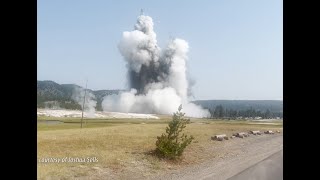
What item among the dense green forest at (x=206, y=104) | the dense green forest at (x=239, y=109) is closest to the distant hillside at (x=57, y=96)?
the dense green forest at (x=206, y=104)

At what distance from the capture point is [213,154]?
5.61m

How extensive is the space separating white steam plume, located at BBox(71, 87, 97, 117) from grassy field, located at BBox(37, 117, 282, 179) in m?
0.20

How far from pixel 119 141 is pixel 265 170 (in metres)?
2.44

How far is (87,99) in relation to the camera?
5.48 meters

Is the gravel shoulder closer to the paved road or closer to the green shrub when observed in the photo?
the paved road

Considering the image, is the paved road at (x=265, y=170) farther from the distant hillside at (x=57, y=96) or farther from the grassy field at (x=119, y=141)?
the distant hillside at (x=57, y=96)

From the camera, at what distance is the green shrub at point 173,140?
5453 millimetres

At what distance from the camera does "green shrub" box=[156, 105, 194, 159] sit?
5453mm
